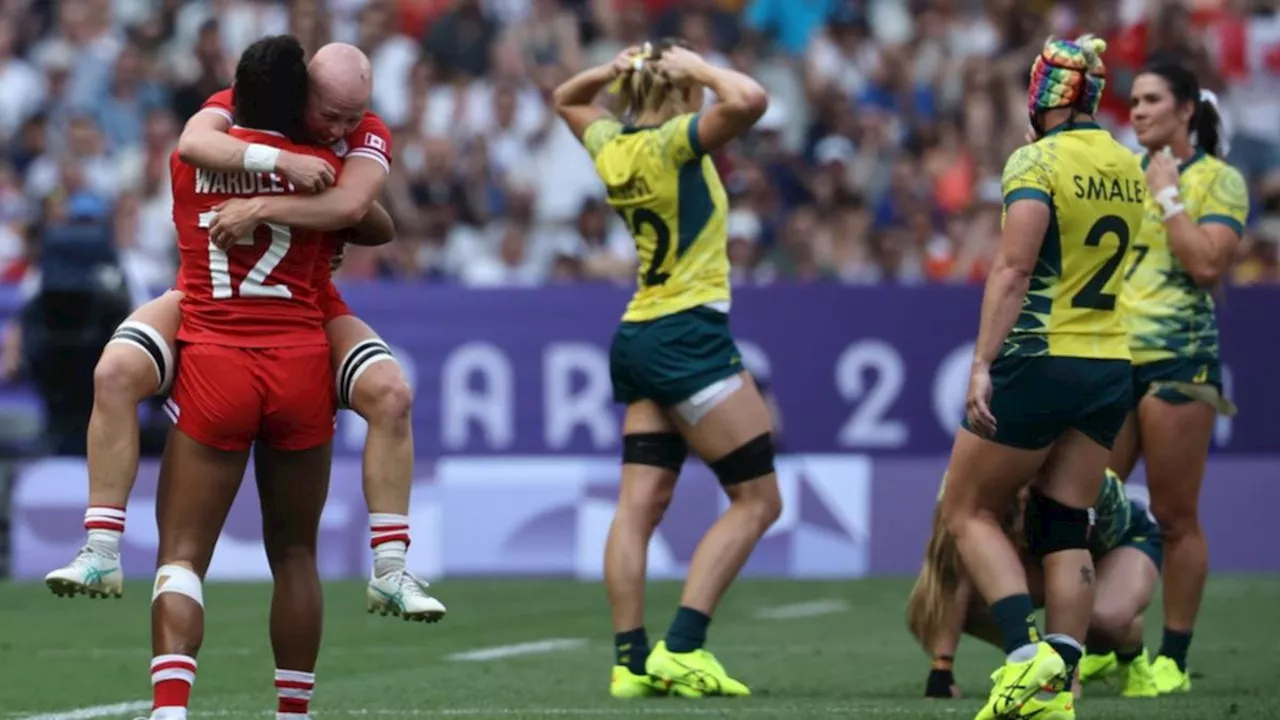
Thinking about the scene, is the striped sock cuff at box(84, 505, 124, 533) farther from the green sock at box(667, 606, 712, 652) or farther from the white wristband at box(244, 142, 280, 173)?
the green sock at box(667, 606, 712, 652)

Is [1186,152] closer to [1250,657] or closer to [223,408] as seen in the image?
[1250,657]

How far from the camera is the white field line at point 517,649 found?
1143 cm

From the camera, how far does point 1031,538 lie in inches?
341

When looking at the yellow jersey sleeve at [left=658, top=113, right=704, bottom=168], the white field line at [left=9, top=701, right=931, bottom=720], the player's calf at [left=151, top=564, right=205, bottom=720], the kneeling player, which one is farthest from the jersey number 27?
the player's calf at [left=151, top=564, right=205, bottom=720]

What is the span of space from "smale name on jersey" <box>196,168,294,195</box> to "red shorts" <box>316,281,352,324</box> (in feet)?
1.41

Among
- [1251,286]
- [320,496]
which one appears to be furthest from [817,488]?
[320,496]

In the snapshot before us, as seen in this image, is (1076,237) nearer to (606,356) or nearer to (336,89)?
(336,89)

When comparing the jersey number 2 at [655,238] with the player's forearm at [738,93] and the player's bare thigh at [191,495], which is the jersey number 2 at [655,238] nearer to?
the player's forearm at [738,93]

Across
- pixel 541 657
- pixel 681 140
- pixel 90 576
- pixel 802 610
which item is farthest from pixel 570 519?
pixel 90 576

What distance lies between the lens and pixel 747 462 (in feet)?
33.0

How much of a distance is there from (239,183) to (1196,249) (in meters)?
4.41

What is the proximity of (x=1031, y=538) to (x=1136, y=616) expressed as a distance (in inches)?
49.1

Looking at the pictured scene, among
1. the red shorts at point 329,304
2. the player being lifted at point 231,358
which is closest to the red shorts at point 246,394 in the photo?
the player being lifted at point 231,358

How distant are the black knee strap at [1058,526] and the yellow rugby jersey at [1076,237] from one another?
56 cm
